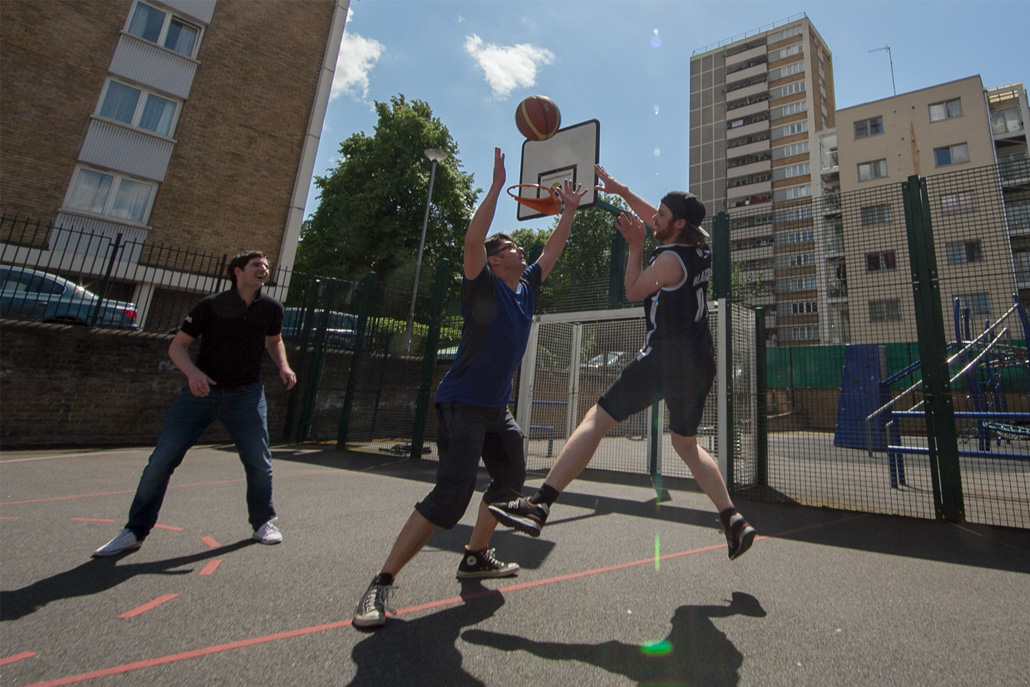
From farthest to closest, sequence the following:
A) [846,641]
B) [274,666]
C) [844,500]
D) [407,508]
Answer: [844,500], [407,508], [846,641], [274,666]

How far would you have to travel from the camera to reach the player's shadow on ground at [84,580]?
2.19 metres

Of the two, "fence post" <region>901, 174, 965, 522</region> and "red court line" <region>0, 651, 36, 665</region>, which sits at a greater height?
"fence post" <region>901, 174, 965, 522</region>

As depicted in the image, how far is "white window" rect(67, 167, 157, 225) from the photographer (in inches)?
591

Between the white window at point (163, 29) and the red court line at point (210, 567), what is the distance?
20.1m

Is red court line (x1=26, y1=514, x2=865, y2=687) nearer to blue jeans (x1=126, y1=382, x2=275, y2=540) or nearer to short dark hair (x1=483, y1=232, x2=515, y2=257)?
blue jeans (x1=126, y1=382, x2=275, y2=540)

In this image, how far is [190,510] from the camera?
4.14 m

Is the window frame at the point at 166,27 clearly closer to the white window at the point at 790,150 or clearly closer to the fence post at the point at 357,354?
the fence post at the point at 357,354

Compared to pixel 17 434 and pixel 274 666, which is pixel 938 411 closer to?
pixel 274 666

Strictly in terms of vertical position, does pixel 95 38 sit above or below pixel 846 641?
above

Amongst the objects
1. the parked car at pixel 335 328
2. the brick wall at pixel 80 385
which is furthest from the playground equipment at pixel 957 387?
the brick wall at pixel 80 385

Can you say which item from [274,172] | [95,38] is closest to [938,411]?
[274,172]

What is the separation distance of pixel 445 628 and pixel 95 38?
2131 centimetres

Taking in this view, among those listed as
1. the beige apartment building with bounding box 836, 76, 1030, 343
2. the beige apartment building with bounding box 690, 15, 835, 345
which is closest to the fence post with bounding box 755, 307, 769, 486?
the beige apartment building with bounding box 836, 76, 1030, 343

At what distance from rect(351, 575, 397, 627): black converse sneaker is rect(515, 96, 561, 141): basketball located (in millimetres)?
3808
